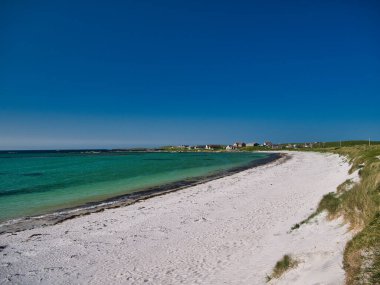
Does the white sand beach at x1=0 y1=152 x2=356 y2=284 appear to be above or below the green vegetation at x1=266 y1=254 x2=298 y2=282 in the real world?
below

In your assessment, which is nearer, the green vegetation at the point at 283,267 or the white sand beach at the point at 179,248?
the green vegetation at the point at 283,267

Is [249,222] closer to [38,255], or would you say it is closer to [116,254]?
[116,254]

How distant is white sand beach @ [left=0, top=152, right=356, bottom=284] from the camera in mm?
8133

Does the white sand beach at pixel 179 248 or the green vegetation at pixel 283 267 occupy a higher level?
the green vegetation at pixel 283 267

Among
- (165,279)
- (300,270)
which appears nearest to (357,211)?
(300,270)

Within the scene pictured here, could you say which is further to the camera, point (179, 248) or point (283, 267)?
point (179, 248)

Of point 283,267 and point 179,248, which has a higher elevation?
point 283,267

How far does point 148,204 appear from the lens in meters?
19.9

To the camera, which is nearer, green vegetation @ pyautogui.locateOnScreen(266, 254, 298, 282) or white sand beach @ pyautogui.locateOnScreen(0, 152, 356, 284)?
green vegetation @ pyautogui.locateOnScreen(266, 254, 298, 282)

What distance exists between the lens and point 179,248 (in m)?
11.0

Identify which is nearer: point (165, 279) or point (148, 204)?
point (165, 279)

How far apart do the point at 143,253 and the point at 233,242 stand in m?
3.11

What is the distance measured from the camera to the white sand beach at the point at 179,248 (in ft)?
26.7

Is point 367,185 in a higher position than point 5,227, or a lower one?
higher
